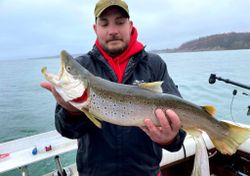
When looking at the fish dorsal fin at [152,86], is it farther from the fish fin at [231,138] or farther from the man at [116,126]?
the fish fin at [231,138]

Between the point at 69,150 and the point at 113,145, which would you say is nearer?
the point at 113,145

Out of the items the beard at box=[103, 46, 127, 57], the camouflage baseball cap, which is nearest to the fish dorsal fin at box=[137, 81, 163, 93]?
the beard at box=[103, 46, 127, 57]

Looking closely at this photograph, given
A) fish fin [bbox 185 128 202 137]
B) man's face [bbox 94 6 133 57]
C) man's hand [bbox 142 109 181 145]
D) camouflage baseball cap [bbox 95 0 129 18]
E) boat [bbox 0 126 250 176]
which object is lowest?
boat [bbox 0 126 250 176]

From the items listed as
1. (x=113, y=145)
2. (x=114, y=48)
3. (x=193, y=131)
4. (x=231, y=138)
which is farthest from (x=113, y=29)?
(x=231, y=138)

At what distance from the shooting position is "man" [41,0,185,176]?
2539 millimetres

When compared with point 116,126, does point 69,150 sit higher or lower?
lower

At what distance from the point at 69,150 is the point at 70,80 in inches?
109

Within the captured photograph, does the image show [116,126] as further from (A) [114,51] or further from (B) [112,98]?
(A) [114,51]

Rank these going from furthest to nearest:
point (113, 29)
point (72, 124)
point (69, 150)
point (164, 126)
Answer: point (69, 150), point (113, 29), point (72, 124), point (164, 126)

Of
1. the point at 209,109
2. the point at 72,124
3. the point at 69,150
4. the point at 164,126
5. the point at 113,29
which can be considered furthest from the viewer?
the point at 69,150

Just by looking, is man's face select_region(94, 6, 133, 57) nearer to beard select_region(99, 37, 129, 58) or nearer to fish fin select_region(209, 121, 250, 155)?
beard select_region(99, 37, 129, 58)

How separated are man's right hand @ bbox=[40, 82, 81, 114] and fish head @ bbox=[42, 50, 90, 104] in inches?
1.4

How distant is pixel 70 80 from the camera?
7.98 ft

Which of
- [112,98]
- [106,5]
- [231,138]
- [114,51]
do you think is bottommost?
[231,138]
